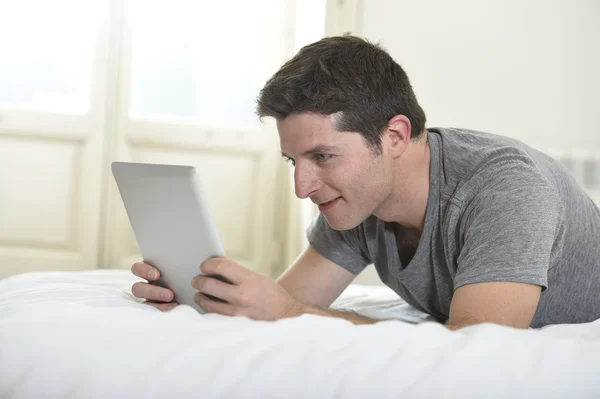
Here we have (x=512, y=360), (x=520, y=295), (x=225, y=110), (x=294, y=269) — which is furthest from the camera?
(x=225, y=110)

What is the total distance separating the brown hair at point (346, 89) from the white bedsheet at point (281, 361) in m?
0.55

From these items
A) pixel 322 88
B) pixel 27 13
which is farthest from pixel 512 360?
pixel 27 13

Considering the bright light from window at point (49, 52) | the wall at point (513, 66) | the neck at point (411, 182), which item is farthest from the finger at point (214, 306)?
the bright light from window at point (49, 52)

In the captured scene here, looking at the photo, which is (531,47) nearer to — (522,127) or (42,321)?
(522,127)

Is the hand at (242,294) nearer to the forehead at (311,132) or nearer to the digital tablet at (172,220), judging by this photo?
the digital tablet at (172,220)

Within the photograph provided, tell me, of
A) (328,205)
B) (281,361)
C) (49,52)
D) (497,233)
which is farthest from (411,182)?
(49,52)

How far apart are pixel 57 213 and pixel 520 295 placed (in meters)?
3.10

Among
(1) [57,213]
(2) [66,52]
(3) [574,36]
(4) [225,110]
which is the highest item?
(3) [574,36]

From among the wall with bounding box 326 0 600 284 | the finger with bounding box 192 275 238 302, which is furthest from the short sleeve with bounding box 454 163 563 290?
the wall with bounding box 326 0 600 284

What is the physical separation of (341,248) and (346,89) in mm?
477

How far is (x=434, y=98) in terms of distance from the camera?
148 inches

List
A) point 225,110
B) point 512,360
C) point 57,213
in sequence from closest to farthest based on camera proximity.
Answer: point 512,360 < point 57,213 < point 225,110

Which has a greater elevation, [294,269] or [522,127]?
[522,127]

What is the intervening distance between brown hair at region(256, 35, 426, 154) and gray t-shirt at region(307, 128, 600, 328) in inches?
5.4
